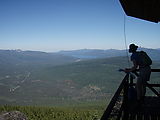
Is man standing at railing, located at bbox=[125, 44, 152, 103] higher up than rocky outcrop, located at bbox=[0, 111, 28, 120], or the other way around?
man standing at railing, located at bbox=[125, 44, 152, 103]

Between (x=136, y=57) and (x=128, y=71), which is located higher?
(x=136, y=57)

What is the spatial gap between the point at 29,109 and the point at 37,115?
29.6 ft

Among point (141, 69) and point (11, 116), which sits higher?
point (141, 69)

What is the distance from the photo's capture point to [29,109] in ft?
284

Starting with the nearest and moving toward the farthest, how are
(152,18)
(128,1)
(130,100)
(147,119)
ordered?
(128,1) → (147,119) → (130,100) → (152,18)

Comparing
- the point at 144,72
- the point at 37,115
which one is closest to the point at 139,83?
the point at 144,72

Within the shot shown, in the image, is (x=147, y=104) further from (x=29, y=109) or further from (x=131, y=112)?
(x=29, y=109)

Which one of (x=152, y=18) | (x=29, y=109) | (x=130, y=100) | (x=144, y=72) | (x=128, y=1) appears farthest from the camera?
(x=29, y=109)

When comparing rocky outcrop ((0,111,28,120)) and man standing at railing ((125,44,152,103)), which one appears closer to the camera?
man standing at railing ((125,44,152,103))

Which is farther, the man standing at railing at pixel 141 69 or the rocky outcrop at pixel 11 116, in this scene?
the rocky outcrop at pixel 11 116

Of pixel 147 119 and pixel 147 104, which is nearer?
pixel 147 119

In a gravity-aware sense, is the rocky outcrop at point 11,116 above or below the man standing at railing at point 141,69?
below

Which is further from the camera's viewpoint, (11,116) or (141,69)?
(11,116)

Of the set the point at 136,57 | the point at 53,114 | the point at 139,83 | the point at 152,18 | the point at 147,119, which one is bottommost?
the point at 53,114
